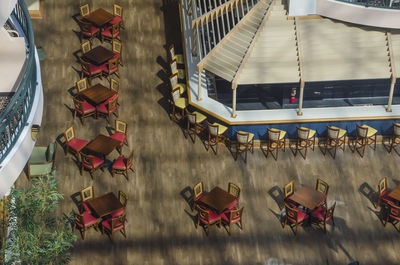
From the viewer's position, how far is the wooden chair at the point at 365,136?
17.5 metres

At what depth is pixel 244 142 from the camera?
1734 centimetres

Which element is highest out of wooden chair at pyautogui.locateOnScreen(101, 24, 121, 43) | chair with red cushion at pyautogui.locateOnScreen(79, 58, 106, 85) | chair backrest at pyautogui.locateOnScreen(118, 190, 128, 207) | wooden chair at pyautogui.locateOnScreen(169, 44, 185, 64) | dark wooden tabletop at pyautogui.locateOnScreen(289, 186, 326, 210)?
wooden chair at pyautogui.locateOnScreen(101, 24, 121, 43)

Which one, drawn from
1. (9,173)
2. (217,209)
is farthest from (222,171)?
(9,173)

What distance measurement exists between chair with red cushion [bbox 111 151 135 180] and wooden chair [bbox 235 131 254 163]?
2427 millimetres

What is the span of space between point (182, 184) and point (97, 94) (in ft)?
10.2

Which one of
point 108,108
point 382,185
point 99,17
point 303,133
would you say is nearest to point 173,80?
point 108,108

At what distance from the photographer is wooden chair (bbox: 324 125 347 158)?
1739 cm

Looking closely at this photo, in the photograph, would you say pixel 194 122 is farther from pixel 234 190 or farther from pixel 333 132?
pixel 333 132

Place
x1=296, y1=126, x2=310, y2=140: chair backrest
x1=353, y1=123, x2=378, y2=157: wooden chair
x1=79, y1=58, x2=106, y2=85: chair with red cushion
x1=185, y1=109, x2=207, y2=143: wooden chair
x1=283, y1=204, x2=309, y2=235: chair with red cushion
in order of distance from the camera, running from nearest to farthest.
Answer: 1. x1=283, y1=204, x2=309, y2=235: chair with red cushion
2. x1=296, y1=126, x2=310, y2=140: chair backrest
3. x1=353, y1=123, x2=378, y2=157: wooden chair
4. x1=185, y1=109, x2=207, y2=143: wooden chair
5. x1=79, y1=58, x2=106, y2=85: chair with red cushion

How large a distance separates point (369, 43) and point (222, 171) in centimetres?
442

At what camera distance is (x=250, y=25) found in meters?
17.7

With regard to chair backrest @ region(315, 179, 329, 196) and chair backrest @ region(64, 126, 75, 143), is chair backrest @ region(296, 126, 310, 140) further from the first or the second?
chair backrest @ region(64, 126, 75, 143)

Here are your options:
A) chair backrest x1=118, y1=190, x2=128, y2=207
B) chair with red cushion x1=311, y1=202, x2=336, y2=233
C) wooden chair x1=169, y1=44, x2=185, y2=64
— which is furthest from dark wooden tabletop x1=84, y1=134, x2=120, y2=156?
chair with red cushion x1=311, y1=202, x2=336, y2=233

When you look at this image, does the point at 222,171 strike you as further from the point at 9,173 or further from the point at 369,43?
the point at 9,173
